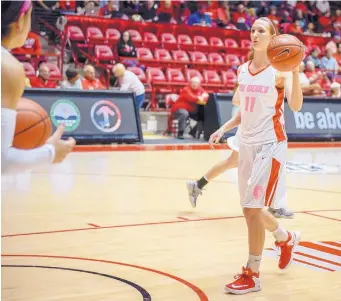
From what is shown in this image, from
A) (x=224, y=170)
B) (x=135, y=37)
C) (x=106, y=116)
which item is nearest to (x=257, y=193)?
(x=224, y=170)

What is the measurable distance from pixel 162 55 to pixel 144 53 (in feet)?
1.77

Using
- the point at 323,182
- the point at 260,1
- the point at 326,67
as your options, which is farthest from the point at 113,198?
the point at 260,1

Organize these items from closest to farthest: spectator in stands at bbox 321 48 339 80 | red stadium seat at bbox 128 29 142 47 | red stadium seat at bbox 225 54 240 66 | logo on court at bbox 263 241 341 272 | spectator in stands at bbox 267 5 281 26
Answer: logo on court at bbox 263 241 341 272
red stadium seat at bbox 128 29 142 47
red stadium seat at bbox 225 54 240 66
spectator in stands at bbox 321 48 339 80
spectator in stands at bbox 267 5 281 26

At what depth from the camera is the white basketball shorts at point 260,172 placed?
3924mm

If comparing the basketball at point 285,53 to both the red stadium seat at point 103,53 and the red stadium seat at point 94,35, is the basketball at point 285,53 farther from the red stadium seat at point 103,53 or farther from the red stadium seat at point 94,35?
the red stadium seat at point 94,35

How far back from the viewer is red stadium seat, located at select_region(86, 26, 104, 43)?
17.5 metres

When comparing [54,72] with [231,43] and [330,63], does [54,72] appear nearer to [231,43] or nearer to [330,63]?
[231,43]

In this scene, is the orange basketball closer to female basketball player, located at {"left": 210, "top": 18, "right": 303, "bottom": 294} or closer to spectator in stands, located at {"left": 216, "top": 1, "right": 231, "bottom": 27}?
female basketball player, located at {"left": 210, "top": 18, "right": 303, "bottom": 294}

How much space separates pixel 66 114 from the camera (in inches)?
502

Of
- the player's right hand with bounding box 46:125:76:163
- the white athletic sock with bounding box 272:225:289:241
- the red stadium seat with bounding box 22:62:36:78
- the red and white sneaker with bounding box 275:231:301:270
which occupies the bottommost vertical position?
the red and white sneaker with bounding box 275:231:301:270

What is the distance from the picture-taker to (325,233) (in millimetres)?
5477

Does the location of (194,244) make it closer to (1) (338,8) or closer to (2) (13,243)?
(2) (13,243)

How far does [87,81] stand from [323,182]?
7153 mm

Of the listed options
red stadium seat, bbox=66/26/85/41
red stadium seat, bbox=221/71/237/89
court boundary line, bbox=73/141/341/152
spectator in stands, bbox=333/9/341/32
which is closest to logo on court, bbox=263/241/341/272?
court boundary line, bbox=73/141/341/152
